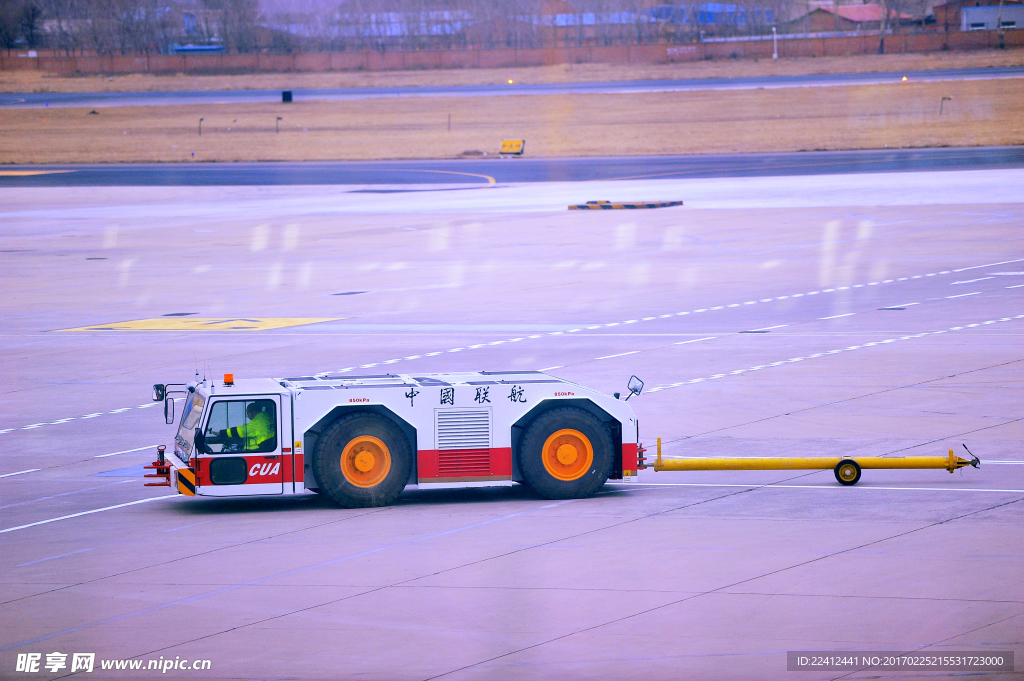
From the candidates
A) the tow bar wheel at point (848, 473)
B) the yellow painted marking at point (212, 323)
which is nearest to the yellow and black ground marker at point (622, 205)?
the yellow painted marking at point (212, 323)

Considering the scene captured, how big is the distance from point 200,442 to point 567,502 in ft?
15.8

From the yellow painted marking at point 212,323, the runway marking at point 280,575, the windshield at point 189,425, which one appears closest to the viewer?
the runway marking at point 280,575

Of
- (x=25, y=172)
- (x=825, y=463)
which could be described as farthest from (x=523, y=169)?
A: (x=825, y=463)

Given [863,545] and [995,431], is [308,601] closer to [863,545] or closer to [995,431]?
[863,545]

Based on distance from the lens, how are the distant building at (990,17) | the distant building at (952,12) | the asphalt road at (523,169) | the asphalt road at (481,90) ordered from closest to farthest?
1. the asphalt road at (523,169)
2. the asphalt road at (481,90)
3. the distant building at (990,17)
4. the distant building at (952,12)

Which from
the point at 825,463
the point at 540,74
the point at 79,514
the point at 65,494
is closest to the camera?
the point at 79,514

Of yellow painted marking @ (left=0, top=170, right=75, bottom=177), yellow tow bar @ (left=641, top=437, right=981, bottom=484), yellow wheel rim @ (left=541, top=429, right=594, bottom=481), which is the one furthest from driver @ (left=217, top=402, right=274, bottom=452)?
yellow painted marking @ (left=0, top=170, right=75, bottom=177)

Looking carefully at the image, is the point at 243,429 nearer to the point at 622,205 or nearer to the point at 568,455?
the point at 568,455

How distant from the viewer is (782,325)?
104ft

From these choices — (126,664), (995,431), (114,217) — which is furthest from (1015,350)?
(114,217)

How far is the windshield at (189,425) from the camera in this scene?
55.8ft

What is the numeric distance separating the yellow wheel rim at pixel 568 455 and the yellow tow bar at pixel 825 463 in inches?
42.1

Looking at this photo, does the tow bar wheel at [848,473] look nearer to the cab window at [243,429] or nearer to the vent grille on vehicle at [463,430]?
the vent grille on vehicle at [463,430]

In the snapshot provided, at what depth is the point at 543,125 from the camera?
387 ft
